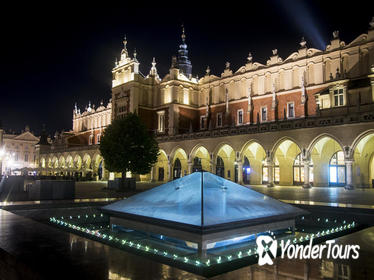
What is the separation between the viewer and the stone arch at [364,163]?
94.7 ft

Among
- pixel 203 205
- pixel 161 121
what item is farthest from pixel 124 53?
pixel 203 205

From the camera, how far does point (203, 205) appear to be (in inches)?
294

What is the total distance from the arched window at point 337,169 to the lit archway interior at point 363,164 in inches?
88.9

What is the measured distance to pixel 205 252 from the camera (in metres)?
6.69

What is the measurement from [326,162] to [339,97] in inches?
250

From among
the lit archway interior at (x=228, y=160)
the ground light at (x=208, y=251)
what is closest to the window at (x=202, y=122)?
the lit archway interior at (x=228, y=160)

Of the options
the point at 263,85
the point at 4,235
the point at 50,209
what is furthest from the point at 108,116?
the point at 4,235

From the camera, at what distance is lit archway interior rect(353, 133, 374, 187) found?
2894 centimetres

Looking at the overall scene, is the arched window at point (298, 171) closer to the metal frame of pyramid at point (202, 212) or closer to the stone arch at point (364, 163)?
the stone arch at point (364, 163)

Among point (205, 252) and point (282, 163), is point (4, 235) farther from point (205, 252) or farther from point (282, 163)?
point (282, 163)

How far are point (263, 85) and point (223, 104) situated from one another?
6782 mm

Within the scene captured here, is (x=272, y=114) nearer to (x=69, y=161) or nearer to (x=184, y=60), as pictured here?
(x=184, y=60)

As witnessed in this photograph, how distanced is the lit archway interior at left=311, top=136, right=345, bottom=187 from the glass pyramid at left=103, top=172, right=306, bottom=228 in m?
24.3

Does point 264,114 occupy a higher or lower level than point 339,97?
lower
